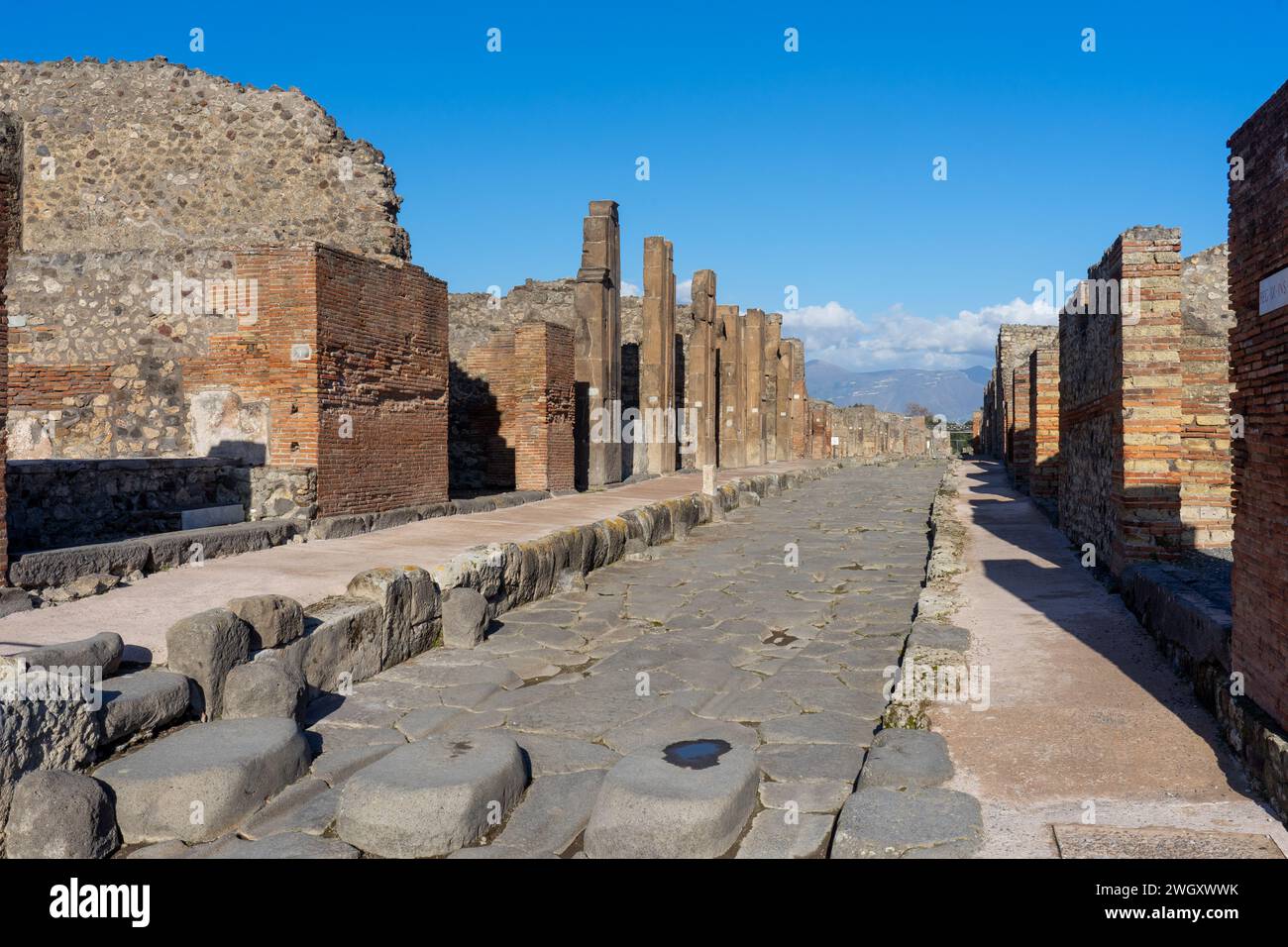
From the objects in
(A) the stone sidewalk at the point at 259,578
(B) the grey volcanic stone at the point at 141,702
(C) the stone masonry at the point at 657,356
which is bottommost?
(B) the grey volcanic stone at the point at 141,702

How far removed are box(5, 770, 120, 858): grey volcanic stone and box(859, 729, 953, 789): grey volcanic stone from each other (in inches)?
98.1

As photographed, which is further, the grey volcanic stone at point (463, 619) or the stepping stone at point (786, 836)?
the grey volcanic stone at point (463, 619)

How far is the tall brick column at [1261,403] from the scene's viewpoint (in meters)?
3.33

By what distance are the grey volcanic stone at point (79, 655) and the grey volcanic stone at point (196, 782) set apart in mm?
502

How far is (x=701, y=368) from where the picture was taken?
80.1ft

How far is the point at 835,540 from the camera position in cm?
1169

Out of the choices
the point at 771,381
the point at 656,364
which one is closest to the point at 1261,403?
the point at 656,364

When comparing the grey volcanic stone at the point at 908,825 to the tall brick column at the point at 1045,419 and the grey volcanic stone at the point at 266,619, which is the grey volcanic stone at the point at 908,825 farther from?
the tall brick column at the point at 1045,419

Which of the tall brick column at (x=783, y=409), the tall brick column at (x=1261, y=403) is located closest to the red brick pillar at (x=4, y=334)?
the tall brick column at (x=1261, y=403)

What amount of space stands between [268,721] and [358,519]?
17.6 ft

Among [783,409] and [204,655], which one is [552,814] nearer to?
[204,655]

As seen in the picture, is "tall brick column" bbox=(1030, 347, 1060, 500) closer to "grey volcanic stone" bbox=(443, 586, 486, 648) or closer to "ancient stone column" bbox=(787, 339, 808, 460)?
"grey volcanic stone" bbox=(443, 586, 486, 648)

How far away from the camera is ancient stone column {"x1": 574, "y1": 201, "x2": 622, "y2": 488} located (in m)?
16.6
